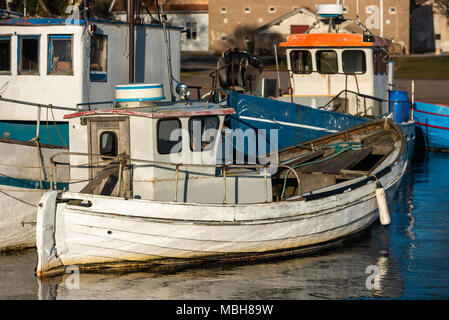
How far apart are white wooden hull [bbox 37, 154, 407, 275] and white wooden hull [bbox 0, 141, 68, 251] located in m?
2.38

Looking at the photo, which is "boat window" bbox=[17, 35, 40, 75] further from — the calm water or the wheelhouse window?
the wheelhouse window

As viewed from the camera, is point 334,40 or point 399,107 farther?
point 399,107

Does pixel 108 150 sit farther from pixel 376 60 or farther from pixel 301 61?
pixel 376 60

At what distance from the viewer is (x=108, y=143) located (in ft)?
48.1

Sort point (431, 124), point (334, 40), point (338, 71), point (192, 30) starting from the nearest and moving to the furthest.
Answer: point (334, 40), point (338, 71), point (431, 124), point (192, 30)

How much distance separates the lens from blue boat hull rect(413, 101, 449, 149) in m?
29.4

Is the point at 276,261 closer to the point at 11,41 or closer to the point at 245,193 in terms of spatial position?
the point at 245,193

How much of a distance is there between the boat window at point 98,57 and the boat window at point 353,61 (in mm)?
7990

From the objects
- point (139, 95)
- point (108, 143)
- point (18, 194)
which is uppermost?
point (139, 95)

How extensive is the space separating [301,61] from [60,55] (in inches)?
341

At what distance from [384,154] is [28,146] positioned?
8872 mm

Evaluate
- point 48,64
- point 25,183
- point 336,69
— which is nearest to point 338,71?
point 336,69

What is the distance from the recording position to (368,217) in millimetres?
16531
